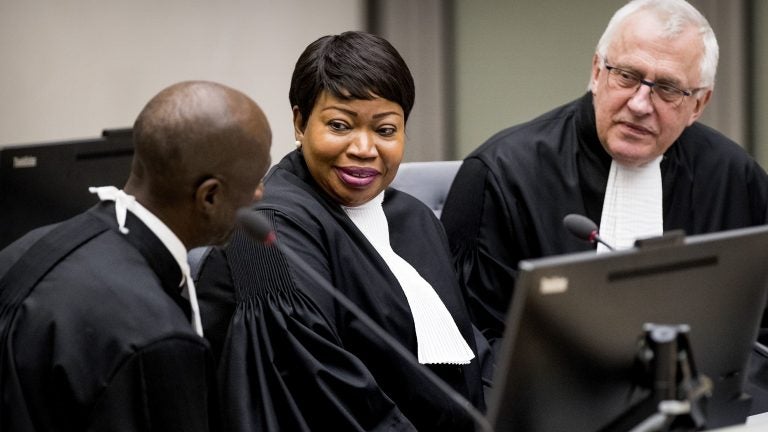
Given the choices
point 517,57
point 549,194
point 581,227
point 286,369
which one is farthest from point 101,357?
point 517,57

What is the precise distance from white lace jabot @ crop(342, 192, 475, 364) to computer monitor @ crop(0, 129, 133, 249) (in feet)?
2.10

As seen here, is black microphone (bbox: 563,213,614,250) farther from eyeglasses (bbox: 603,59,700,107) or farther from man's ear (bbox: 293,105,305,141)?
eyeglasses (bbox: 603,59,700,107)

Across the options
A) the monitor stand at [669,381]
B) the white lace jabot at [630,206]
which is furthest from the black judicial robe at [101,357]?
the white lace jabot at [630,206]

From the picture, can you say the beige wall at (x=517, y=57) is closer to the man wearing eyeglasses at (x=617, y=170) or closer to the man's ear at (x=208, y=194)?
the man wearing eyeglasses at (x=617, y=170)

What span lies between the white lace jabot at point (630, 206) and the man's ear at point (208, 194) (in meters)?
1.37

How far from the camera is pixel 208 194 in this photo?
5.57ft

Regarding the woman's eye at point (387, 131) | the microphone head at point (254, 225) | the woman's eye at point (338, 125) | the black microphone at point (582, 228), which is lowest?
the black microphone at point (582, 228)

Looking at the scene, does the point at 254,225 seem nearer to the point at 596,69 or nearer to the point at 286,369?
the point at 286,369

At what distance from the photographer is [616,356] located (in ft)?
5.27

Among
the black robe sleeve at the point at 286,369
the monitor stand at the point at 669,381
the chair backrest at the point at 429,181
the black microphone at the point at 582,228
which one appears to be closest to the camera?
the monitor stand at the point at 669,381

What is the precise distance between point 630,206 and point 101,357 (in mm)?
1669

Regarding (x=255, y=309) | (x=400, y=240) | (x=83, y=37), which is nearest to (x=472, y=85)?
(x=83, y=37)

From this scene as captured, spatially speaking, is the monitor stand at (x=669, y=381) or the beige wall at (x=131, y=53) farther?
the beige wall at (x=131, y=53)

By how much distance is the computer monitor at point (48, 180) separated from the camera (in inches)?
102
